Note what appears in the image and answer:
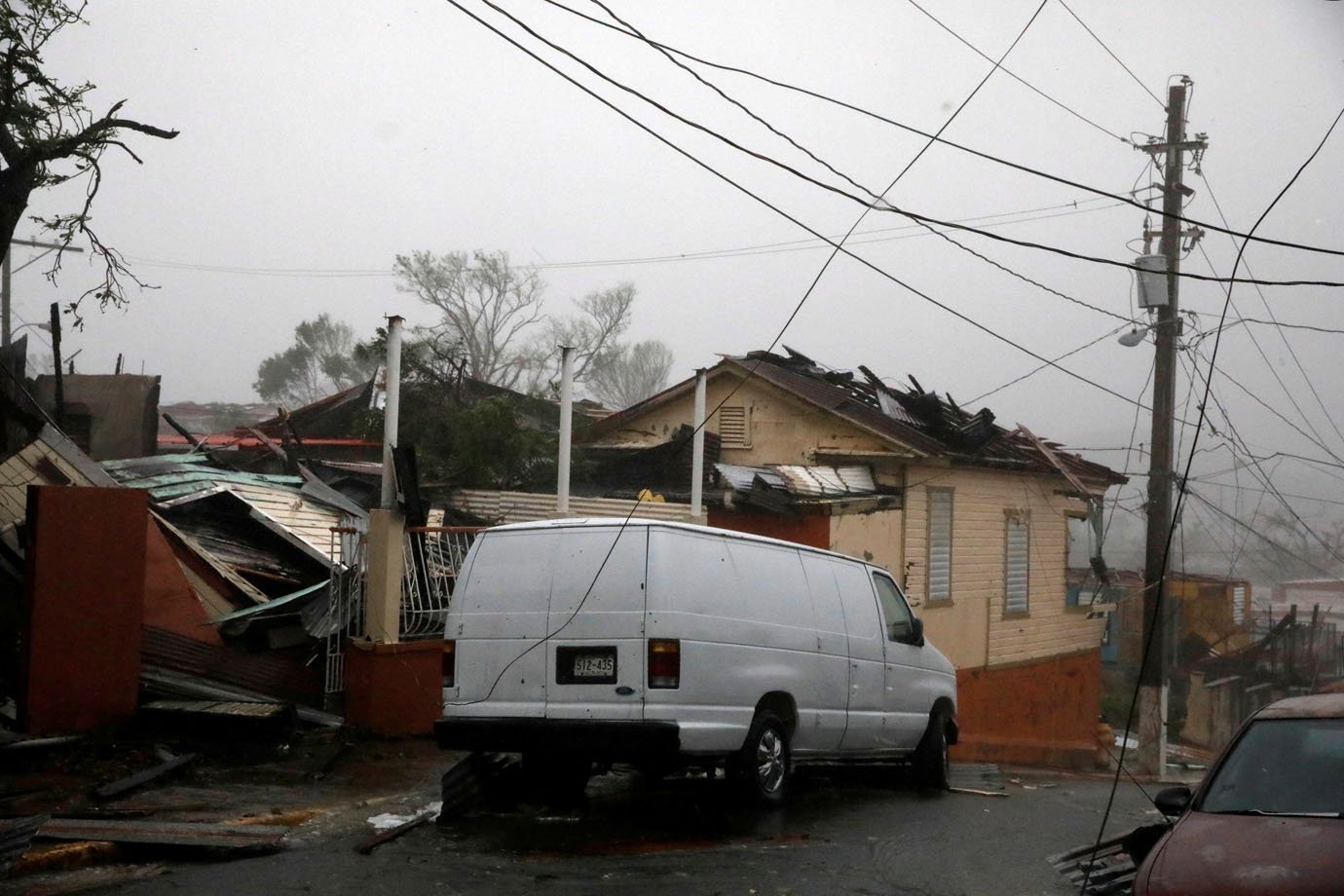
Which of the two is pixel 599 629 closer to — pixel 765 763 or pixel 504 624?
pixel 504 624

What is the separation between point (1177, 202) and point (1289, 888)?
55.3 feet

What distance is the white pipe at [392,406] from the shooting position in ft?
37.3

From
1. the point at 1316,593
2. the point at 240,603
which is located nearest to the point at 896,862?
the point at 240,603

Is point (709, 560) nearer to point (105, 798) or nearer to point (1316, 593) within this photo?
point (105, 798)

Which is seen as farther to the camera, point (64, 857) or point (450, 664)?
point (450, 664)

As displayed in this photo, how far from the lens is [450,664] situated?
8.54 meters

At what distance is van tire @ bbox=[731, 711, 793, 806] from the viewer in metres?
8.42

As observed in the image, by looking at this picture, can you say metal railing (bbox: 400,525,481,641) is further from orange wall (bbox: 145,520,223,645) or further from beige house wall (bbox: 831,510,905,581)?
beige house wall (bbox: 831,510,905,581)

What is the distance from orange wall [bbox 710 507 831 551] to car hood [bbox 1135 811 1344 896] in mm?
13196

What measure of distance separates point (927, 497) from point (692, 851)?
48.9 ft

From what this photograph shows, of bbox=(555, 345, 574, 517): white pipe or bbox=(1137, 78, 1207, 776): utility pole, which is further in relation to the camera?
bbox=(1137, 78, 1207, 776): utility pole

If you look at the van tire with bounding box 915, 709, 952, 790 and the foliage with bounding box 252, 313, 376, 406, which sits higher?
the foliage with bounding box 252, 313, 376, 406

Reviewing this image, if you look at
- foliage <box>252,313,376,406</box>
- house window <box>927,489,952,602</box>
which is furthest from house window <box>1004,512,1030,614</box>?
foliage <box>252,313,376,406</box>

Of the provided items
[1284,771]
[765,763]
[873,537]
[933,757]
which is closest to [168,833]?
[765,763]
